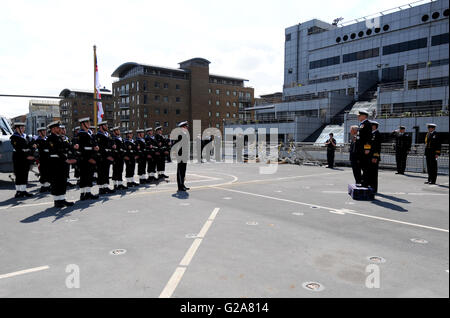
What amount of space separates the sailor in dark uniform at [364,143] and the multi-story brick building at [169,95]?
6354 cm

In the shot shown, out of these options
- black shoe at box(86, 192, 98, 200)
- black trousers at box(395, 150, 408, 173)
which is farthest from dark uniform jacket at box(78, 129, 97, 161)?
black trousers at box(395, 150, 408, 173)

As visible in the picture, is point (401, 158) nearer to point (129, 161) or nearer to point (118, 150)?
point (129, 161)

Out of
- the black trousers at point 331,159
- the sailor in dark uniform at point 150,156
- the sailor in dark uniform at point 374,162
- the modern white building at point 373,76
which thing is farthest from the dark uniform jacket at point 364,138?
the modern white building at point 373,76

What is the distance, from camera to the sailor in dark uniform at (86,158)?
9.56m

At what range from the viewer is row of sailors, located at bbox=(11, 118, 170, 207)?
28.4 ft

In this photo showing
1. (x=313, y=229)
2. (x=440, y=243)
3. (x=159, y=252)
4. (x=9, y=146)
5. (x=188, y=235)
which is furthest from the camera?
(x=9, y=146)

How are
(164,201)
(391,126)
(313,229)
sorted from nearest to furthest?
(313,229) < (164,201) < (391,126)

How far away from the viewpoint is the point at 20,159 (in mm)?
10617

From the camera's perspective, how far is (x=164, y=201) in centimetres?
908

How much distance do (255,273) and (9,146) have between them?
1330 cm

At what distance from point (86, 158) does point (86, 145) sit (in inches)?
16.0

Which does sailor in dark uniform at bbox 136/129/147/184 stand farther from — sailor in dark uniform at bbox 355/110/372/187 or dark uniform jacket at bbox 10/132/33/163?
sailor in dark uniform at bbox 355/110/372/187

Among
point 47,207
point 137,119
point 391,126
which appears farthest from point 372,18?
point 47,207
